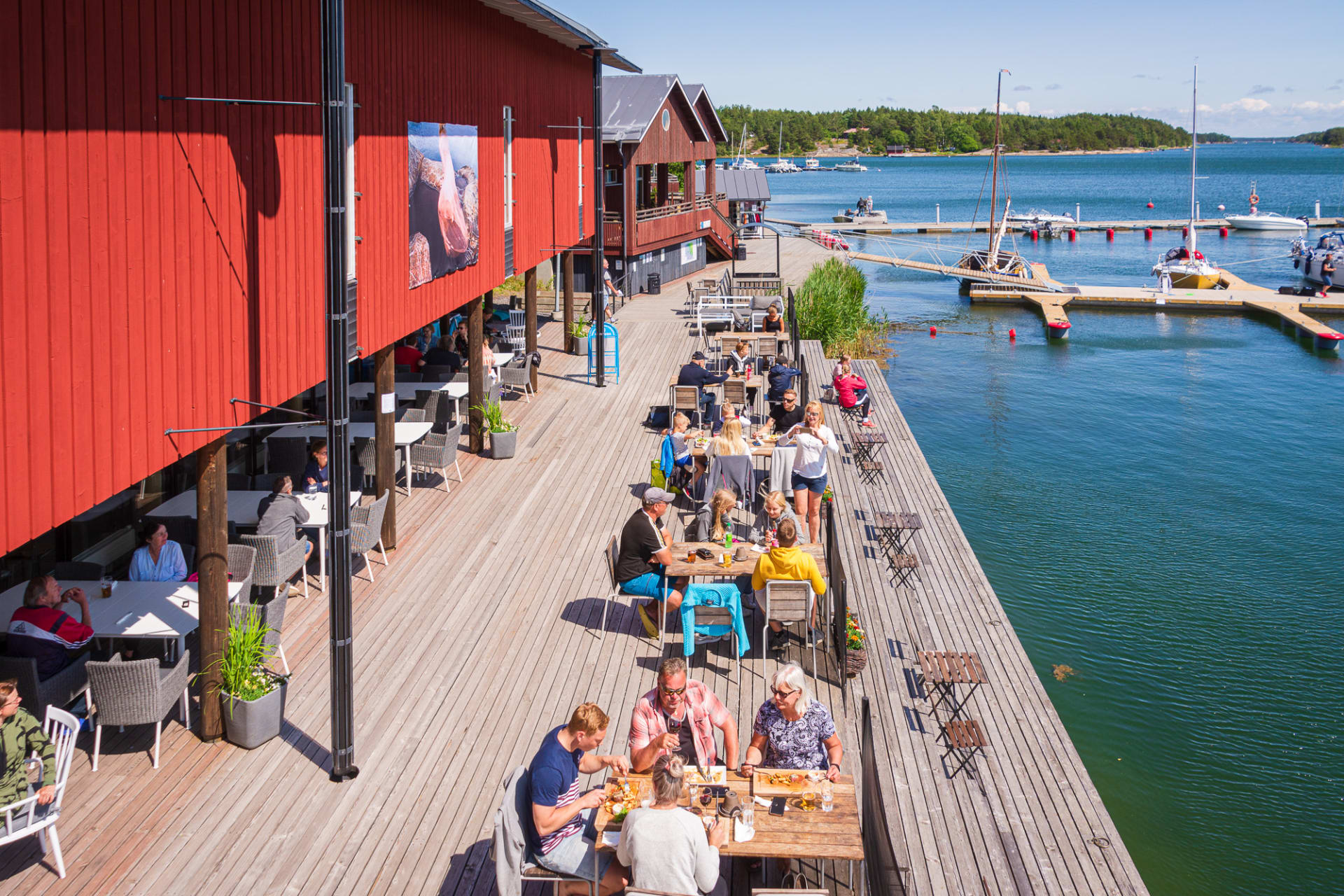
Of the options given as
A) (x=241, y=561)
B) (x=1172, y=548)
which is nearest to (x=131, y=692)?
(x=241, y=561)

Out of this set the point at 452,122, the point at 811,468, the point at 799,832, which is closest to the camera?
the point at 799,832

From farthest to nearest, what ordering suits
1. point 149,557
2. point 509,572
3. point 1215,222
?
point 1215,222 < point 509,572 < point 149,557

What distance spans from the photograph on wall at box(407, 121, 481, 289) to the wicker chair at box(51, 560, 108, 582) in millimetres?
4964

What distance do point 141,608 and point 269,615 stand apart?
0.93 m

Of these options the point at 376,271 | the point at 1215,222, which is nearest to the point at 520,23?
the point at 376,271

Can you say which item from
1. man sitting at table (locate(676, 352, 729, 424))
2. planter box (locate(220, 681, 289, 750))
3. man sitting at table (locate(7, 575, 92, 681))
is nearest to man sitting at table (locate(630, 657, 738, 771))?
planter box (locate(220, 681, 289, 750))

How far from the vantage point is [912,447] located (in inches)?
687

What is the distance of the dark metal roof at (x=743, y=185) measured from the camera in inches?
1940

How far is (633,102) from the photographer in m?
32.2

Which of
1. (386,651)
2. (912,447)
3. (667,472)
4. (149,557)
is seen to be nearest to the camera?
(149,557)

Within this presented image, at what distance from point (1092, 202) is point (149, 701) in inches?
4987

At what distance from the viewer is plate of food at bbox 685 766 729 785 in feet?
20.5

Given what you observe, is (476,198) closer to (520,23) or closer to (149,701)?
(520,23)

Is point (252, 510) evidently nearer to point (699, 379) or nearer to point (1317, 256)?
point (699, 379)
